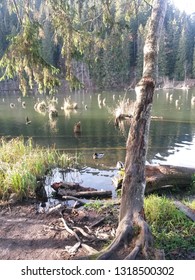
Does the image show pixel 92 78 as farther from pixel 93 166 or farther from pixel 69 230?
pixel 69 230

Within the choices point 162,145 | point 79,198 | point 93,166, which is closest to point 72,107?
point 162,145

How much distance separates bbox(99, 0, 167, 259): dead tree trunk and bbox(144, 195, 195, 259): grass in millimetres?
719

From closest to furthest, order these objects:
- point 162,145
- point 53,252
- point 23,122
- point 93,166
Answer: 1. point 53,252
2. point 93,166
3. point 162,145
4. point 23,122

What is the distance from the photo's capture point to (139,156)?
5.62 m

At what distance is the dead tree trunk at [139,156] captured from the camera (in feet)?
16.6

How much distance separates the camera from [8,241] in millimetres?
6121

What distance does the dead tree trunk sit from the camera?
16.6 ft

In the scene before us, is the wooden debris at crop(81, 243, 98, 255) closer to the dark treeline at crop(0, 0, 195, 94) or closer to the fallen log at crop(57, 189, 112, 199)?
the dark treeline at crop(0, 0, 195, 94)

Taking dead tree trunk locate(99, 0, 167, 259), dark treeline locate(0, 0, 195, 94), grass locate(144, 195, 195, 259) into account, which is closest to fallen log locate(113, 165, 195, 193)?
grass locate(144, 195, 195, 259)

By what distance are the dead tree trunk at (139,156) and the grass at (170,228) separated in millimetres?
719

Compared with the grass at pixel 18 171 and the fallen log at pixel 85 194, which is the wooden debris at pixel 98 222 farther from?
the grass at pixel 18 171

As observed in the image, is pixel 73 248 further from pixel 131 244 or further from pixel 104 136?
pixel 104 136

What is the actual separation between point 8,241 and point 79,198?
3.45 metres

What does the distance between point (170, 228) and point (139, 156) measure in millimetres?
2000
